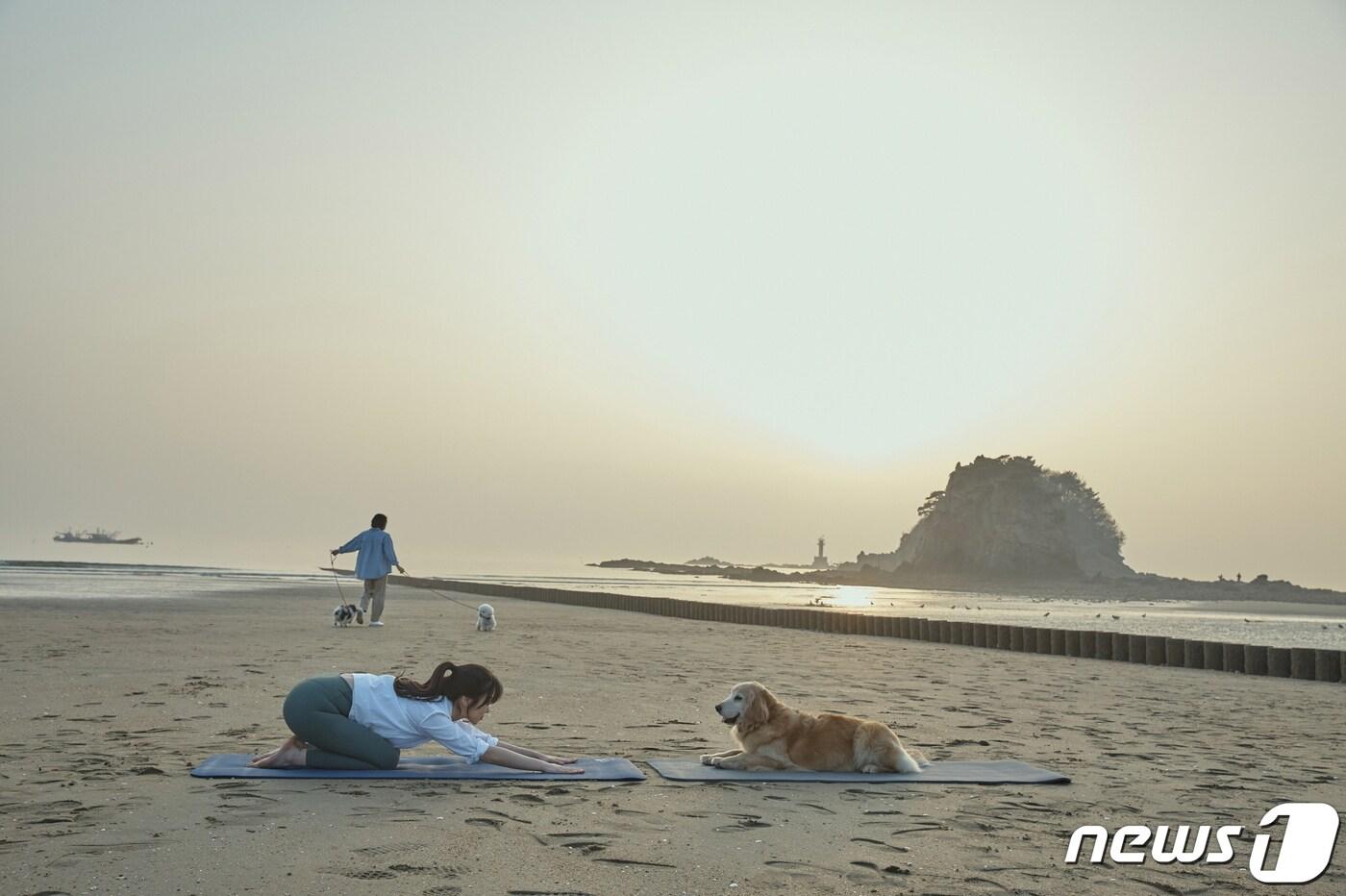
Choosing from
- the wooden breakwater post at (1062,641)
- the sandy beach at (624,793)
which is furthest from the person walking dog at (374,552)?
the wooden breakwater post at (1062,641)

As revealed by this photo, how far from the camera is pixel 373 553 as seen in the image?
78.2ft

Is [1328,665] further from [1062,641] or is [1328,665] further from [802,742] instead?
[802,742]

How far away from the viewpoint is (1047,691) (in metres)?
16.1

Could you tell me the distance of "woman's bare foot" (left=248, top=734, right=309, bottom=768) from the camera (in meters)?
8.20

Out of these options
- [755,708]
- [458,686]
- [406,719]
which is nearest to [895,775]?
[755,708]

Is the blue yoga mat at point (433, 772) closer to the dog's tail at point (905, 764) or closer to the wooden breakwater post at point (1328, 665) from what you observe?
the dog's tail at point (905, 764)

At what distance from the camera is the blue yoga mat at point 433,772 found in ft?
26.4

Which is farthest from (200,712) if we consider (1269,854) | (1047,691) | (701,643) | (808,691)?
(701,643)

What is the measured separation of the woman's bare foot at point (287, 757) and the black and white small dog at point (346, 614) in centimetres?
1641

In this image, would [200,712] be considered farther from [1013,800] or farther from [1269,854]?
[1269,854]

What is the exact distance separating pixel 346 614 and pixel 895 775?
17688mm

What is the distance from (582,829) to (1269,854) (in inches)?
144

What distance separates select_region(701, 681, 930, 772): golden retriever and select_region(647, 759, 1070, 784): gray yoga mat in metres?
0.07

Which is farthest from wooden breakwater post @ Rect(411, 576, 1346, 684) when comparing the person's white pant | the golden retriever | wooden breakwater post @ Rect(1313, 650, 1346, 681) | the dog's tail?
the golden retriever
